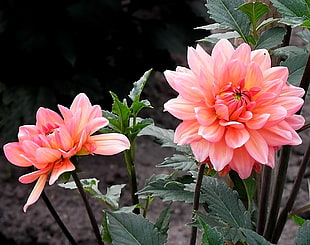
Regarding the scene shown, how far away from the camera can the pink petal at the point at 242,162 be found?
1.85 ft

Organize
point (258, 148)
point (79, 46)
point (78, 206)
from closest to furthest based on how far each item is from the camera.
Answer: point (258, 148) < point (78, 206) < point (79, 46)

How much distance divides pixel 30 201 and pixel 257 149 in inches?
9.0

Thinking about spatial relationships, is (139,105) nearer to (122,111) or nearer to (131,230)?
(122,111)

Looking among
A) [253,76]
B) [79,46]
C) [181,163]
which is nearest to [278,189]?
[181,163]

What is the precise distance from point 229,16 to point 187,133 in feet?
0.71

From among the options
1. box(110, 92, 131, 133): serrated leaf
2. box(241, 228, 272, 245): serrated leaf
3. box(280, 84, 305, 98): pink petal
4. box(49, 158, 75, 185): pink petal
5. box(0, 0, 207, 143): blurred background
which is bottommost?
box(0, 0, 207, 143): blurred background

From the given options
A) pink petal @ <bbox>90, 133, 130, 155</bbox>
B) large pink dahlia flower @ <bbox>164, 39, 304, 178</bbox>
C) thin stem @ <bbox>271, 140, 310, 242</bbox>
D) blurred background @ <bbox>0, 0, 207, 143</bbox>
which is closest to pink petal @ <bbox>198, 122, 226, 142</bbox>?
large pink dahlia flower @ <bbox>164, 39, 304, 178</bbox>

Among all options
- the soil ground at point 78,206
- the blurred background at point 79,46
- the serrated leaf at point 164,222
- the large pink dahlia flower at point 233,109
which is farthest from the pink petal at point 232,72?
the blurred background at point 79,46

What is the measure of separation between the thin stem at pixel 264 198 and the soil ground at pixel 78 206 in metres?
1.16

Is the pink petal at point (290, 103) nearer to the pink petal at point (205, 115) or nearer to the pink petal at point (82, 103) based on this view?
the pink petal at point (205, 115)

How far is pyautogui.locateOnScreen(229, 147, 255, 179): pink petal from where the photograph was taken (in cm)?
56

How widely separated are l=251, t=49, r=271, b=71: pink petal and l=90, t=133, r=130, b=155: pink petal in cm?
15

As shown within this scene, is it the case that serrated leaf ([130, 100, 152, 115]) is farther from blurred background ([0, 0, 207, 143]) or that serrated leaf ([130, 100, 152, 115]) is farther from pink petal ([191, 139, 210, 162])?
blurred background ([0, 0, 207, 143])

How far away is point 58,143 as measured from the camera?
2.06 ft
